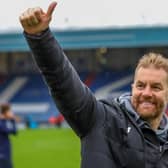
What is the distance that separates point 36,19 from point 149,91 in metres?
0.53

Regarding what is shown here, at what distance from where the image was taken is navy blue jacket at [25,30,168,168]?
229cm

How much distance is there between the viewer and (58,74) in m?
2.27

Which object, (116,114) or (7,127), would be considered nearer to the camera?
(116,114)

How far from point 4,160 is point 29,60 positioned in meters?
20.1

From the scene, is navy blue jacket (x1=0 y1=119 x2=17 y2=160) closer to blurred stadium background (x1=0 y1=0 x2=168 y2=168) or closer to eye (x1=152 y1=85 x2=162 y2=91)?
eye (x1=152 y1=85 x2=162 y2=91)

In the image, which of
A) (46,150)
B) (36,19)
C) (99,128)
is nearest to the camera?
(36,19)

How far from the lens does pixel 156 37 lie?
20641mm

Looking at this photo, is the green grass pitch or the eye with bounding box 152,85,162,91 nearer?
the eye with bounding box 152,85,162,91

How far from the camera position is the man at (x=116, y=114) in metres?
2.29

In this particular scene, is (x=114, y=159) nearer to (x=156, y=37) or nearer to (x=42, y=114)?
(x=156, y=37)

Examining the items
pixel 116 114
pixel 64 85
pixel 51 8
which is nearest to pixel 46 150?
pixel 116 114

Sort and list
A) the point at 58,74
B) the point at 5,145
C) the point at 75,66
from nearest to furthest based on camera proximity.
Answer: the point at 58,74 → the point at 5,145 → the point at 75,66

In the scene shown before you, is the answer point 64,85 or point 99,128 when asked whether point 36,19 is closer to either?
point 64,85

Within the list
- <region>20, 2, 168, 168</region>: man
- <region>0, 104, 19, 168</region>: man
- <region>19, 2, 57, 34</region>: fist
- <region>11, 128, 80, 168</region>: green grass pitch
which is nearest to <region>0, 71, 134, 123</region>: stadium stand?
<region>11, 128, 80, 168</region>: green grass pitch
